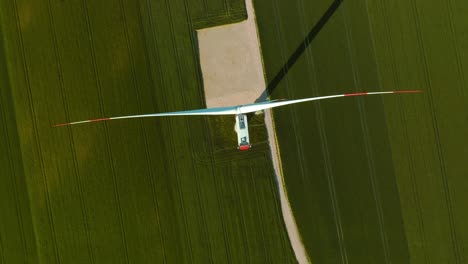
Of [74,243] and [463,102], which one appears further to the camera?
[74,243]

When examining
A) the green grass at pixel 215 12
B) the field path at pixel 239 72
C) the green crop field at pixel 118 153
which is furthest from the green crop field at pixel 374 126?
the green crop field at pixel 118 153

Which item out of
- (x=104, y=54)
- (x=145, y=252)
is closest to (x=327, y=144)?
(x=145, y=252)

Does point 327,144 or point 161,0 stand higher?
point 161,0

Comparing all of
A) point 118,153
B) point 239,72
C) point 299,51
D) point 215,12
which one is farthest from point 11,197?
point 299,51

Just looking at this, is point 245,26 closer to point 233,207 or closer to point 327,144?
point 327,144

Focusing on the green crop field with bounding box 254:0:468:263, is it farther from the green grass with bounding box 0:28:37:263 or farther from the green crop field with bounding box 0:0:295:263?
the green grass with bounding box 0:28:37:263

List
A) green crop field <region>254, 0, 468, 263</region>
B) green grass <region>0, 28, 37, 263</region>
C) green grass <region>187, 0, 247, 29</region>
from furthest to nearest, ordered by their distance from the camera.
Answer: green grass <region>0, 28, 37, 263</region> < green grass <region>187, 0, 247, 29</region> < green crop field <region>254, 0, 468, 263</region>

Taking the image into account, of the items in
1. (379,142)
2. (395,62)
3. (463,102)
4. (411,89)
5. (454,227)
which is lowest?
(454,227)

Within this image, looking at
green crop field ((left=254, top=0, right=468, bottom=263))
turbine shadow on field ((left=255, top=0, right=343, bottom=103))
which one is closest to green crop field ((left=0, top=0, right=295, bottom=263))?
green crop field ((left=254, top=0, right=468, bottom=263))
